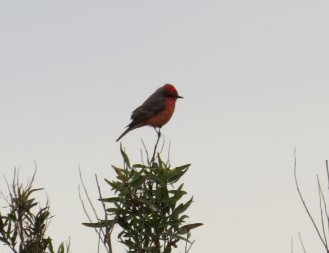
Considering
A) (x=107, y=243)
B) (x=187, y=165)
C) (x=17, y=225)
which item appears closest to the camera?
(x=107, y=243)

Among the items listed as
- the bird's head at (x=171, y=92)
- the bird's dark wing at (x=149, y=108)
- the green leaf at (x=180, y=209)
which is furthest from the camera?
the bird's head at (x=171, y=92)

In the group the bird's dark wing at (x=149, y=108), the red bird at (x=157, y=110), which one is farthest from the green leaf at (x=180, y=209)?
the bird's dark wing at (x=149, y=108)

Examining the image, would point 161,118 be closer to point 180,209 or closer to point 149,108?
point 149,108

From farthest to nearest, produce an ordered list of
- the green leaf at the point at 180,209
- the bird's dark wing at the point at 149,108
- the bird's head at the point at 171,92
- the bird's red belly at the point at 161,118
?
the bird's head at the point at 171,92 → the bird's dark wing at the point at 149,108 → the bird's red belly at the point at 161,118 → the green leaf at the point at 180,209

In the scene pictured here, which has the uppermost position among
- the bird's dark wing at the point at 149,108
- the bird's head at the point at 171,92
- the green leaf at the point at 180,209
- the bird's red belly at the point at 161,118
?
the bird's head at the point at 171,92

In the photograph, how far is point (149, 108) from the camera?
508 inches

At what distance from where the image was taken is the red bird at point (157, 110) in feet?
41.6

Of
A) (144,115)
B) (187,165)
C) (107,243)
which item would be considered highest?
(144,115)

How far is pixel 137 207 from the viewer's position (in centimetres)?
600

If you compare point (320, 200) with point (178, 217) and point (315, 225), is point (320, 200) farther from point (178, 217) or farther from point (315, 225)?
point (178, 217)

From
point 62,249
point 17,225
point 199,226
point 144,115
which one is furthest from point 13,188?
point 144,115

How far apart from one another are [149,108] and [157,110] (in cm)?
24

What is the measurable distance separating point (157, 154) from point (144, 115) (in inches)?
250

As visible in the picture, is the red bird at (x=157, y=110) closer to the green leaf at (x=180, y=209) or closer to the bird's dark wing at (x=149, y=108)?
the bird's dark wing at (x=149, y=108)
